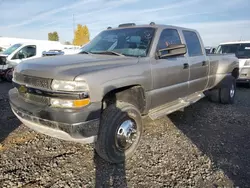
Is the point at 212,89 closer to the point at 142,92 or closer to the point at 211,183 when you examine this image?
the point at 142,92

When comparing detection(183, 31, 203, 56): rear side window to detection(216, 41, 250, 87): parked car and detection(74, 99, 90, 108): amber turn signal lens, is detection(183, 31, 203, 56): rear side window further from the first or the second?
detection(216, 41, 250, 87): parked car

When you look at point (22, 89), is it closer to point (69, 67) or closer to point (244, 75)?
point (69, 67)

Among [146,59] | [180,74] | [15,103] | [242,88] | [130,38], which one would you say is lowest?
[242,88]

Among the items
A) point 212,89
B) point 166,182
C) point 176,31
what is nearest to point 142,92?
point 166,182

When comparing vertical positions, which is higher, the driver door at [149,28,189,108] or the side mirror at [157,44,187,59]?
the side mirror at [157,44,187,59]

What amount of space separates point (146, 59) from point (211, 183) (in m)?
1.91

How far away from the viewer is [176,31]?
447 centimetres

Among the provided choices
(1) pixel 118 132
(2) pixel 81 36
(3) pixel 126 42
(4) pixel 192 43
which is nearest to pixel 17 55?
(3) pixel 126 42

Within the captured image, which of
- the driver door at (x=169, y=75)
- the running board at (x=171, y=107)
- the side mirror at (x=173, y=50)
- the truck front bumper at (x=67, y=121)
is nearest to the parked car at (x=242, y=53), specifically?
the running board at (x=171, y=107)

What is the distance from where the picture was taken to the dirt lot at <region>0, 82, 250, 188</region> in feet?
9.05

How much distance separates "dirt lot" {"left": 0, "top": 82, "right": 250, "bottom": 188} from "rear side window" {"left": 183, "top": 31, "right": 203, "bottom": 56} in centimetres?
154

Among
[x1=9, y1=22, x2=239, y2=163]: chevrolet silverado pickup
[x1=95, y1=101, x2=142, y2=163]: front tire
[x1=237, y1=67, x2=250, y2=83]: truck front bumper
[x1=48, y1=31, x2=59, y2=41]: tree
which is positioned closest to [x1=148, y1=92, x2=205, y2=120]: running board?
[x1=9, y1=22, x2=239, y2=163]: chevrolet silverado pickup

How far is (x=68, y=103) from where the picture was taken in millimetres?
2639

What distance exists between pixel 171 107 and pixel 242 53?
22.1 feet
